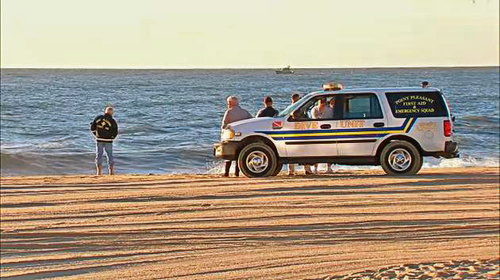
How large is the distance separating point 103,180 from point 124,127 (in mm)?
20553

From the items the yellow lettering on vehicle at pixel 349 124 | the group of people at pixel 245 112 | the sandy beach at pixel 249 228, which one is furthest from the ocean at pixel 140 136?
the sandy beach at pixel 249 228

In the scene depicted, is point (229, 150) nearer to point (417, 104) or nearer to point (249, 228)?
point (417, 104)

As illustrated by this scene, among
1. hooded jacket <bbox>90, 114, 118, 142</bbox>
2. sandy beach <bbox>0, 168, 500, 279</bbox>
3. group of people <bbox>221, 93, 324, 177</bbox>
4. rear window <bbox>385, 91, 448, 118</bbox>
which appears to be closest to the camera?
sandy beach <bbox>0, 168, 500, 279</bbox>

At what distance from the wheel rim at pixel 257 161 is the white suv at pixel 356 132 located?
2cm

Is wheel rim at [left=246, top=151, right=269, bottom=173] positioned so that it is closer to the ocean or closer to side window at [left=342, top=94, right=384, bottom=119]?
side window at [left=342, top=94, right=384, bottom=119]

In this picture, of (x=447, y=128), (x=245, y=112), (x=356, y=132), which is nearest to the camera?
(x=447, y=128)

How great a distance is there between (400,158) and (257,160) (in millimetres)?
2524

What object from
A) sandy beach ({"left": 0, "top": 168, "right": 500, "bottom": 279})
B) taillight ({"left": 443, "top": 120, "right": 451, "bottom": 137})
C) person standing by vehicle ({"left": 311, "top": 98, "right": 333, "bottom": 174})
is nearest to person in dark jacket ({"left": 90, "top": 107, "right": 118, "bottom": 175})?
sandy beach ({"left": 0, "top": 168, "right": 500, "bottom": 279})

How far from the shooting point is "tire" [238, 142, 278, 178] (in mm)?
15125

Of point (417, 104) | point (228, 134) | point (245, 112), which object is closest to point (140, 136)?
point (245, 112)

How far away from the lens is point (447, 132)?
1490cm

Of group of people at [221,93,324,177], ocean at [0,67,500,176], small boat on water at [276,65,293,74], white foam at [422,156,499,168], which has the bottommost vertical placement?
white foam at [422,156,499,168]

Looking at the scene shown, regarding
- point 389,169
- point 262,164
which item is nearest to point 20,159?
point 262,164

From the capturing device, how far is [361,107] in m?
15.1
